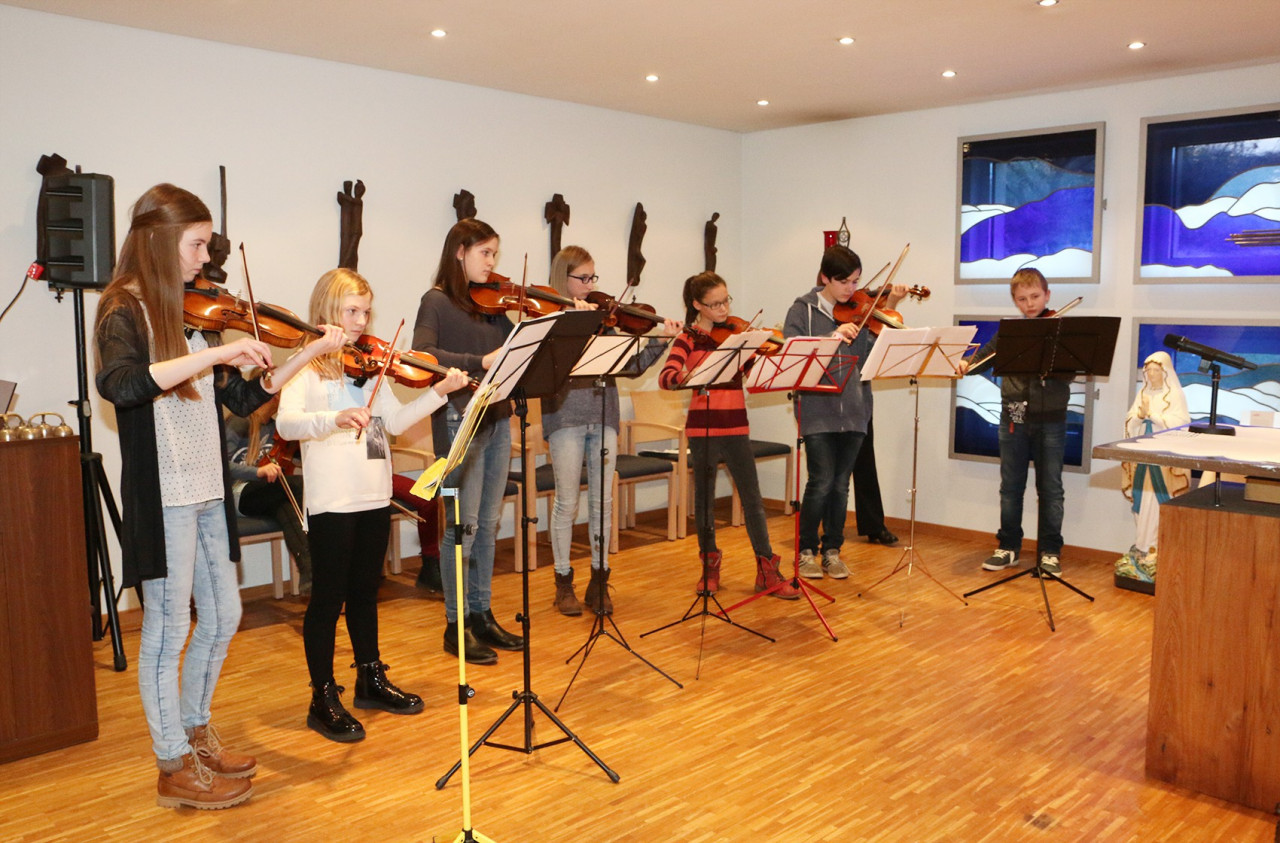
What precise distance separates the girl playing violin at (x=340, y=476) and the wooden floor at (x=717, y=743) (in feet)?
1.07

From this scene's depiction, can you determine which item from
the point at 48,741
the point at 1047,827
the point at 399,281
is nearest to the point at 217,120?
the point at 399,281

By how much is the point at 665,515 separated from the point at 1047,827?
171 inches

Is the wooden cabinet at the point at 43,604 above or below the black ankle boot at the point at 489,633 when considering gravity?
above

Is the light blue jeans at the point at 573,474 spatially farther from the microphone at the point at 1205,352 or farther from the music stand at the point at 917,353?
the microphone at the point at 1205,352

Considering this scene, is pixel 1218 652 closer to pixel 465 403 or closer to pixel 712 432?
pixel 712 432

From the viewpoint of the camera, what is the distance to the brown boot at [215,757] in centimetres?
294

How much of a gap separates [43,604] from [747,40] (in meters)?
3.63

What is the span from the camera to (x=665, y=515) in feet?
23.1

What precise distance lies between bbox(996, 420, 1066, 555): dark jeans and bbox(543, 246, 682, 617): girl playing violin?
222 centimetres

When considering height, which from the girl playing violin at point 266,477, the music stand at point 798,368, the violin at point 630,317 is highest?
the violin at point 630,317

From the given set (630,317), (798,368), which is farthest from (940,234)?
(630,317)

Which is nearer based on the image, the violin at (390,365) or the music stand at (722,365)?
the violin at (390,365)

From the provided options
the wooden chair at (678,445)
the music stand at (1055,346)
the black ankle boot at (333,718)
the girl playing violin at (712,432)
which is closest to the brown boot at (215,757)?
the black ankle boot at (333,718)

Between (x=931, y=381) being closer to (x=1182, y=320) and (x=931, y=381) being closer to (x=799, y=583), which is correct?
(x=1182, y=320)
